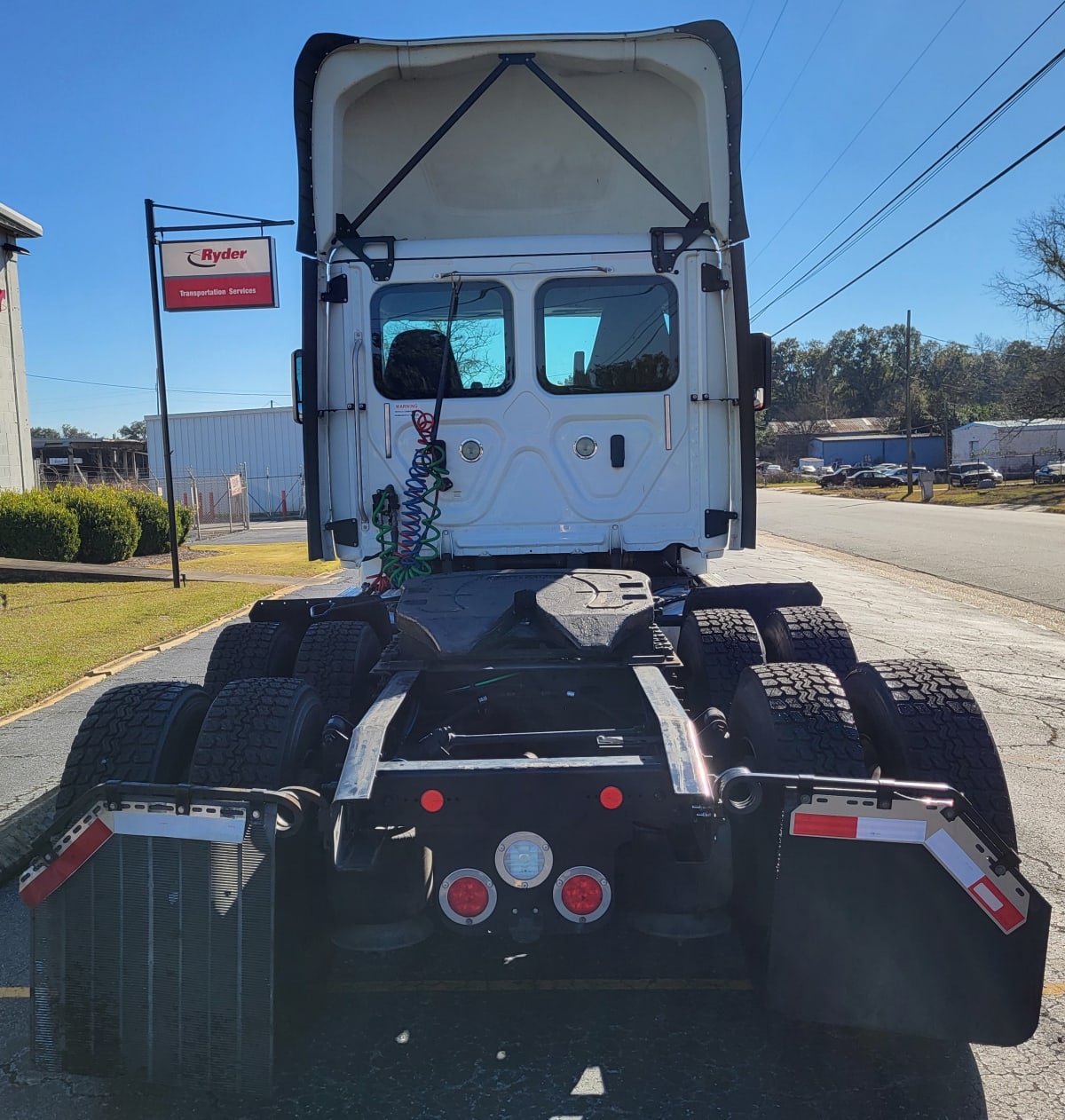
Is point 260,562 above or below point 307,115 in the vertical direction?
below

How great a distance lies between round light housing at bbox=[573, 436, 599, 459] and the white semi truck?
14mm

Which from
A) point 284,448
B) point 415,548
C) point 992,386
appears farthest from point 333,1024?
point 992,386

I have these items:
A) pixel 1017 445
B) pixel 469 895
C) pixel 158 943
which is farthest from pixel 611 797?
pixel 1017 445

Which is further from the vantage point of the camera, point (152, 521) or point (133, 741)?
point (152, 521)

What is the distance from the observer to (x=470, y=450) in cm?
524

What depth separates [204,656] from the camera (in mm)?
8742

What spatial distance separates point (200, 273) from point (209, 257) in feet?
0.86

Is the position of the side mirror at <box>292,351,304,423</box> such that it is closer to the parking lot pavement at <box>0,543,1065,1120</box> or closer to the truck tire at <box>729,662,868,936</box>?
the parking lot pavement at <box>0,543,1065,1120</box>

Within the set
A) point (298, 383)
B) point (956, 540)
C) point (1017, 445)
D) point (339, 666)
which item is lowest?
point (956, 540)

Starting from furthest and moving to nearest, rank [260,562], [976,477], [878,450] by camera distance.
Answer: [878,450] < [976,477] < [260,562]

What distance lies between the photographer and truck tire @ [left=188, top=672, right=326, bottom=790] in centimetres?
288

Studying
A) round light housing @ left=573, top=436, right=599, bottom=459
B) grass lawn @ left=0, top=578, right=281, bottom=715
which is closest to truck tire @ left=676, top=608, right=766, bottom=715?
round light housing @ left=573, top=436, right=599, bottom=459

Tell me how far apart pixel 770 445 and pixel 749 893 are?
339 ft

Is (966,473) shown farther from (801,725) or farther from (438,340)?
(801,725)
